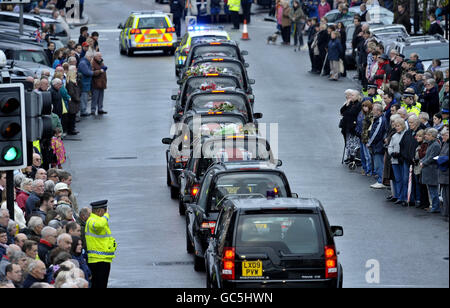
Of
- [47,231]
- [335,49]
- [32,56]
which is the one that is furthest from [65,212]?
[335,49]

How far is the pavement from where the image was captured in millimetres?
17844

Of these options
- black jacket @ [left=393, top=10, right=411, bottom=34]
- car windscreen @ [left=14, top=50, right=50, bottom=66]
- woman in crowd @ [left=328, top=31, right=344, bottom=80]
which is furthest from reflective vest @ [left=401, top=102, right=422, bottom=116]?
black jacket @ [left=393, top=10, right=411, bottom=34]

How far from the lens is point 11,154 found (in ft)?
40.7

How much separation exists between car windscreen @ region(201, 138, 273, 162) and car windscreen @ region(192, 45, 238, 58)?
1466 centimetres

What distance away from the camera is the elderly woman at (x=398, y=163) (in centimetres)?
2244

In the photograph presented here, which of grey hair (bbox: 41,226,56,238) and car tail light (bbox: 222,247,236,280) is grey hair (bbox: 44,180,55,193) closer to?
grey hair (bbox: 41,226,56,238)

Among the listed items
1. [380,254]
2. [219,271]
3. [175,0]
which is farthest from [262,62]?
[219,271]

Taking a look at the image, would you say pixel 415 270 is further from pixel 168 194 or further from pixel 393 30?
pixel 393 30

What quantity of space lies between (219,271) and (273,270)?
0.69 metres

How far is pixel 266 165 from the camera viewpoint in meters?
17.4

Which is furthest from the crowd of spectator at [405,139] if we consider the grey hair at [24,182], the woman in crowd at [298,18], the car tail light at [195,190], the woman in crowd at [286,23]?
the woman in crowd at [286,23]

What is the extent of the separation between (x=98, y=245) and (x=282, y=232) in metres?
2.85

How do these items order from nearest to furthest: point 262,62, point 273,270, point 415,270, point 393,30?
point 273,270 < point 415,270 < point 393,30 < point 262,62

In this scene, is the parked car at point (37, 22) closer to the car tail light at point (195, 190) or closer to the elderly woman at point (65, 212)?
the car tail light at point (195, 190)
